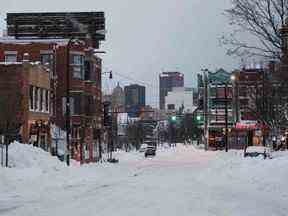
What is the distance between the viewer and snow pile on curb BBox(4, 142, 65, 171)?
144 ft

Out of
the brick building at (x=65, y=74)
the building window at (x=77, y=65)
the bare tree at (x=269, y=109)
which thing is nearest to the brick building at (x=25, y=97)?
the brick building at (x=65, y=74)

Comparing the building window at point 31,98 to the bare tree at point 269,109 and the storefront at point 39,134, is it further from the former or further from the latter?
the bare tree at point 269,109

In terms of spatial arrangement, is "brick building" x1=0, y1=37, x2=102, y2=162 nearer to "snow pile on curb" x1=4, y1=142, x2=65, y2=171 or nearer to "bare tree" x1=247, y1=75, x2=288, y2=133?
"bare tree" x1=247, y1=75, x2=288, y2=133

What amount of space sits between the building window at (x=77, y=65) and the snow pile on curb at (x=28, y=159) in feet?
94.0

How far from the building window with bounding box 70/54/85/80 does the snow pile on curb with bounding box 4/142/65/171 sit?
2864cm

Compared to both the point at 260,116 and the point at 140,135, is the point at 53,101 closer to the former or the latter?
the point at 260,116

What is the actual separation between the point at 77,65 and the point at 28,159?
3260 cm

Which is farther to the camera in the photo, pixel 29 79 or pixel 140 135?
pixel 140 135

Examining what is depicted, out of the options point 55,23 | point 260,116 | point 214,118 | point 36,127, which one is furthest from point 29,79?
point 214,118

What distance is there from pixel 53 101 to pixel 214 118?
8429 cm

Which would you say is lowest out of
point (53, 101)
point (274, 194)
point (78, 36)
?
point (274, 194)

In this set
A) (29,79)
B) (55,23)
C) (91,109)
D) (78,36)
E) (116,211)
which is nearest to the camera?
(116,211)

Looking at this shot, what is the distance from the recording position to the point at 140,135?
15700cm

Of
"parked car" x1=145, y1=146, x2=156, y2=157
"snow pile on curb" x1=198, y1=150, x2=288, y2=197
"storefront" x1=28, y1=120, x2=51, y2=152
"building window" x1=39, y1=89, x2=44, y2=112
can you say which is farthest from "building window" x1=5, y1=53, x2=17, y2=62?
"snow pile on curb" x1=198, y1=150, x2=288, y2=197
